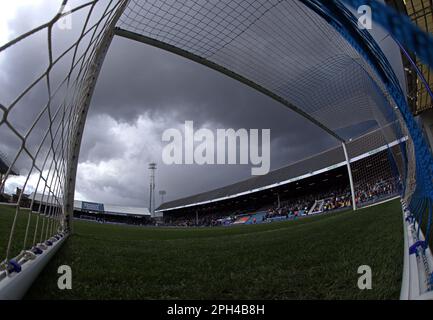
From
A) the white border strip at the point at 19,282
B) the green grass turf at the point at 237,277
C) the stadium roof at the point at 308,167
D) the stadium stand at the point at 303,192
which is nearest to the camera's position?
the white border strip at the point at 19,282

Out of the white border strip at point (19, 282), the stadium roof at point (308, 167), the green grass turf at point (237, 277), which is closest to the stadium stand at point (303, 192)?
the stadium roof at point (308, 167)

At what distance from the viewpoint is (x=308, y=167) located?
30.9 m

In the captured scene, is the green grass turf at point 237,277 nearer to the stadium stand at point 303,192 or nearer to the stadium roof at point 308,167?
the stadium roof at point 308,167

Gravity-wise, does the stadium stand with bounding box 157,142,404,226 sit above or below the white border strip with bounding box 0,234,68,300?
above

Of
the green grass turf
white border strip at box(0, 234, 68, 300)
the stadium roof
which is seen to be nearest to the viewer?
white border strip at box(0, 234, 68, 300)

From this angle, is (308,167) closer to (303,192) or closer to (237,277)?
(303,192)

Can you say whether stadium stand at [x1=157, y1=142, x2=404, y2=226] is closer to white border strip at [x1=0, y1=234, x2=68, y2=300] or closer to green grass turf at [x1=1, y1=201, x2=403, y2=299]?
green grass turf at [x1=1, y1=201, x2=403, y2=299]

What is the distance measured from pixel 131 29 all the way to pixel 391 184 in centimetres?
2095

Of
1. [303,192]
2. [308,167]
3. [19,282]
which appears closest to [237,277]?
[19,282]

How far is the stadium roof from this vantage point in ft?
71.0

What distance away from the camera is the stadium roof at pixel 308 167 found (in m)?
21.6

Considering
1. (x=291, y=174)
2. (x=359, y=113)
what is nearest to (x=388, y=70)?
(x=359, y=113)

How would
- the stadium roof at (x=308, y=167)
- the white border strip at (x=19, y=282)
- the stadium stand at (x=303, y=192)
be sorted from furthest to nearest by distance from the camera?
1. the stadium roof at (x=308, y=167)
2. the stadium stand at (x=303, y=192)
3. the white border strip at (x=19, y=282)

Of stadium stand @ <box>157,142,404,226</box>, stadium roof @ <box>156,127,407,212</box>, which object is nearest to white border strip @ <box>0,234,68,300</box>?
stadium roof @ <box>156,127,407,212</box>
